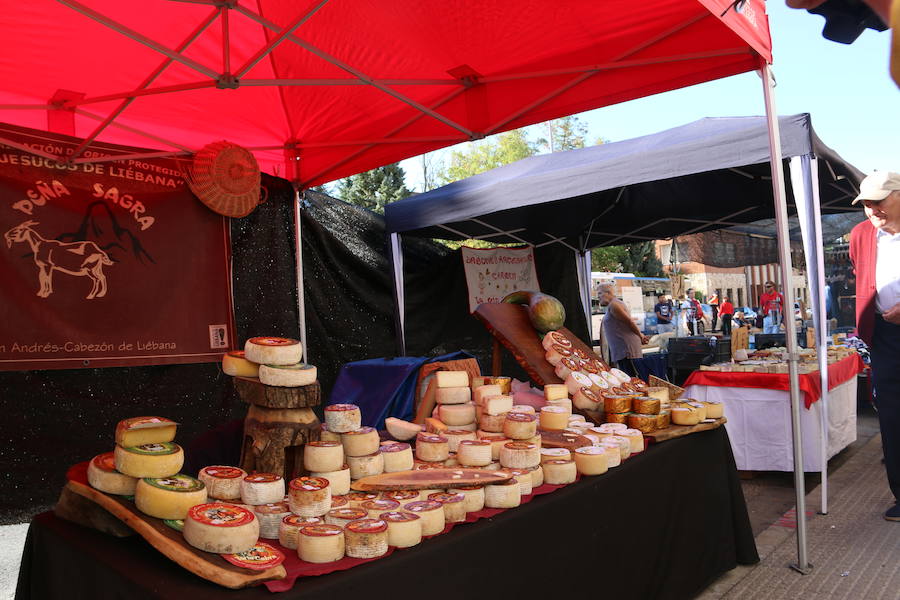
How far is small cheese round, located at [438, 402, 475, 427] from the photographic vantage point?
2.23 metres

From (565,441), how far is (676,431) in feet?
1.96

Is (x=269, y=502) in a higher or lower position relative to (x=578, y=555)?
higher

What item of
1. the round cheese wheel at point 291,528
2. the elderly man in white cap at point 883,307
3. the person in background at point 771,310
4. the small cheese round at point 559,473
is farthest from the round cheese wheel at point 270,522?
the person in background at point 771,310

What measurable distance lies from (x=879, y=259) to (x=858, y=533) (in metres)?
1.45

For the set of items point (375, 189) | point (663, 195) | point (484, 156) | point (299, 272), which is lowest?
point (299, 272)

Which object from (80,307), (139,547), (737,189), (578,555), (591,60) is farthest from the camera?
(737,189)

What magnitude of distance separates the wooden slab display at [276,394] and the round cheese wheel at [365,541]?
53 centimetres

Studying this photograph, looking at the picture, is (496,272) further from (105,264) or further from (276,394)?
(276,394)

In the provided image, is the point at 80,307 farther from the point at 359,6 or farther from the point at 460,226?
the point at 460,226

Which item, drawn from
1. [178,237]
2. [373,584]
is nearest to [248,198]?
[178,237]

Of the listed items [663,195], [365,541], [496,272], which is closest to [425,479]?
[365,541]

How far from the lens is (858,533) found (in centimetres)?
319

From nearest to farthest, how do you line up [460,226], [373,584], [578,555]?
[373,584], [578,555], [460,226]

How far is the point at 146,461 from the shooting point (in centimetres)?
139
